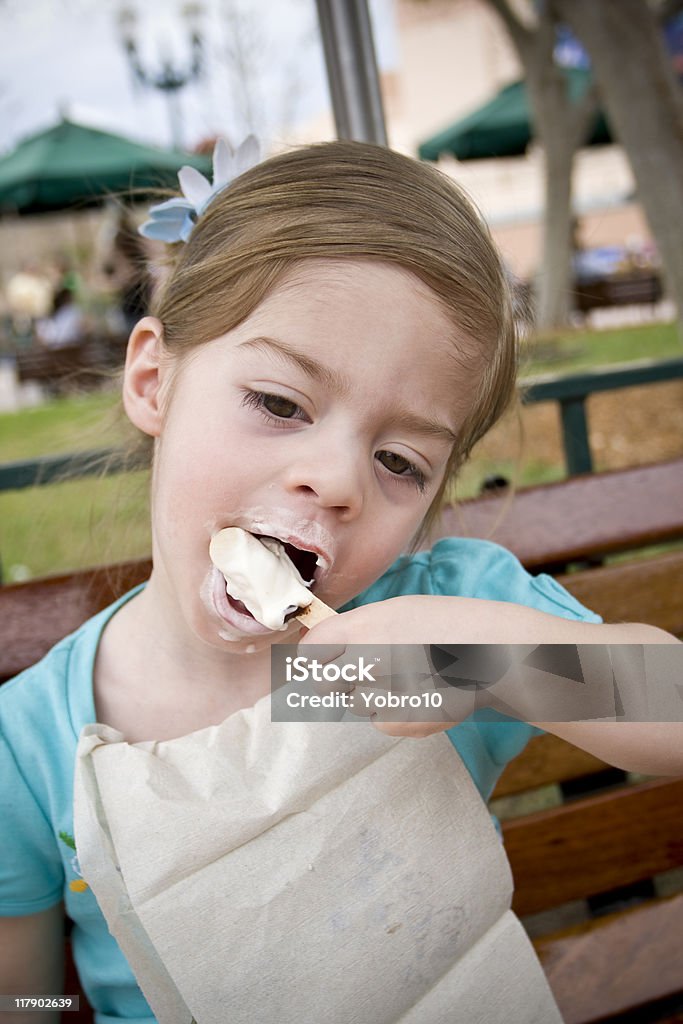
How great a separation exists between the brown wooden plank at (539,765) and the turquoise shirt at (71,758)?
0.23 m

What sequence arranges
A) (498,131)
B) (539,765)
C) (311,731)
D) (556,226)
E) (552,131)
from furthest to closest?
(498,131) → (556,226) → (552,131) → (539,765) → (311,731)

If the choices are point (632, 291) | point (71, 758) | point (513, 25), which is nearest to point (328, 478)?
point (71, 758)

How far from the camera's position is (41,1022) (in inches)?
45.8

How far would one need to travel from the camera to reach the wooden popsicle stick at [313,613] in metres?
0.94

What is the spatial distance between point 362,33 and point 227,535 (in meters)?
1.12

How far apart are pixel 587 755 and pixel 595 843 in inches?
5.3

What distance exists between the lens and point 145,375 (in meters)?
1.21

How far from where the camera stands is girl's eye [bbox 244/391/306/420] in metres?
1.01

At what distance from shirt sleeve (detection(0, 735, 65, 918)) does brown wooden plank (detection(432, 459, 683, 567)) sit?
0.67 m

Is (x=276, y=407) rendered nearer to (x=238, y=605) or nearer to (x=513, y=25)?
(x=238, y=605)

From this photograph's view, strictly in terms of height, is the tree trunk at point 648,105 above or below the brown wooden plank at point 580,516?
above

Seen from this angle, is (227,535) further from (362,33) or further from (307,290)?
(362,33)

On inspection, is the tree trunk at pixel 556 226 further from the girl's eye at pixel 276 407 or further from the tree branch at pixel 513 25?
the girl's eye at pixel 276 407

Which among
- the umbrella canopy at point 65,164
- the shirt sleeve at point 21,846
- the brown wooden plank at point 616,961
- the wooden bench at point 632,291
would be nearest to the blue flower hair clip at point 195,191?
the shirt sleeve at point 21,846
